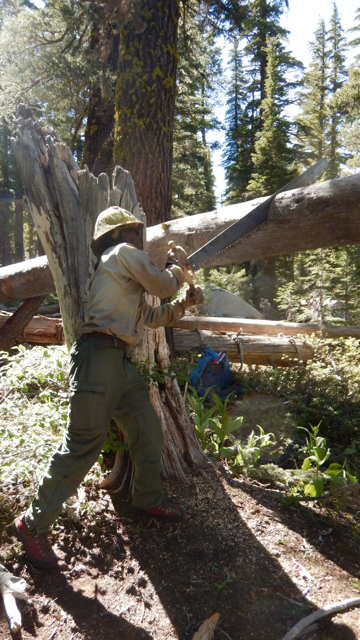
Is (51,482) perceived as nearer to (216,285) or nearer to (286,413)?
(286,413)

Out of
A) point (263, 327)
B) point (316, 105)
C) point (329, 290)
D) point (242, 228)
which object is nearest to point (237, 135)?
point (316, 105)

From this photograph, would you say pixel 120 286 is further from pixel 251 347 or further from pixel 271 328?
pixel 271 328

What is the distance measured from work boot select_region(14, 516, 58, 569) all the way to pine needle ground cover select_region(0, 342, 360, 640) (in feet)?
0.26

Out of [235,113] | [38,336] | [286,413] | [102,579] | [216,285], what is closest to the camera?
[102,579]

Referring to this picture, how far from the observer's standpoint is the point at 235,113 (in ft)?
78.4

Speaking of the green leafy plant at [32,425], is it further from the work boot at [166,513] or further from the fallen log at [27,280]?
the fallen log at [27,280]

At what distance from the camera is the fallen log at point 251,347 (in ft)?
23.4

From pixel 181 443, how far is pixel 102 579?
119 cm

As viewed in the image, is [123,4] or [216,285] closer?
[123,4]

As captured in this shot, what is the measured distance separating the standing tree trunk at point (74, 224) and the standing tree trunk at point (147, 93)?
1795 mm

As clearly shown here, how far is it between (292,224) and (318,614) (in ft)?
8.70

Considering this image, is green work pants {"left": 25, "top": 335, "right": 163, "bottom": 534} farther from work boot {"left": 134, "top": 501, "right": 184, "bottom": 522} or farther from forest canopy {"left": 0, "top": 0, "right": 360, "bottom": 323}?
forest canopy {"left": 0, "top": 0, "right": 360, "bottom": 323}

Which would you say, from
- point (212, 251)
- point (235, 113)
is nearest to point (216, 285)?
point (212, 251)

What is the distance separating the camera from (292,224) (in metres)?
3.28
